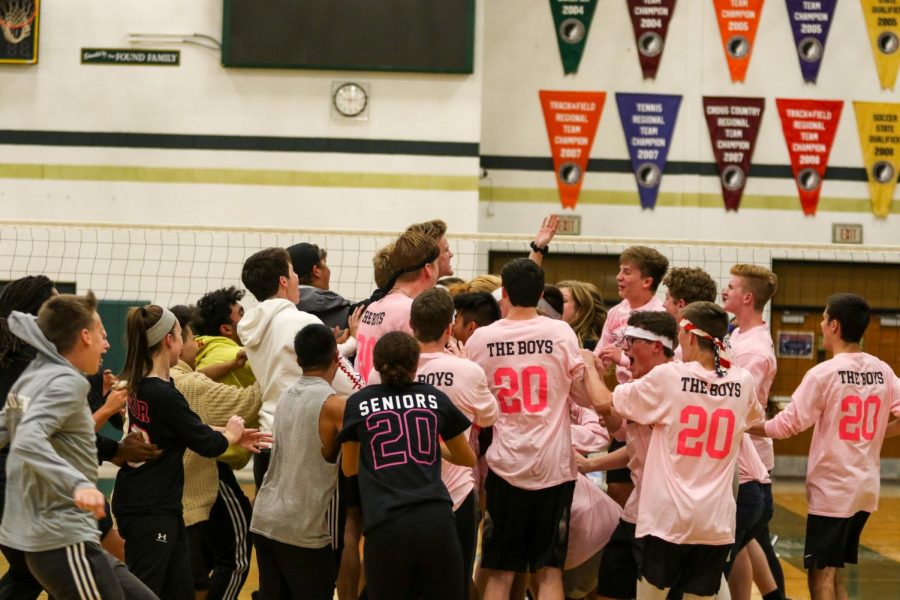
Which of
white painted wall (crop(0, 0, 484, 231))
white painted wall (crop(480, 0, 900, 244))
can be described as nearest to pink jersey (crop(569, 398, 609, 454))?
white painted wall (crop(0, 0, 484, 231))

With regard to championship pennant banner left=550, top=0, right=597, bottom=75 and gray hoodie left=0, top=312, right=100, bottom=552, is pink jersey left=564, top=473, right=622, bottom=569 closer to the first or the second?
gray hoodie left=0, top=312, right=100, bottom=552

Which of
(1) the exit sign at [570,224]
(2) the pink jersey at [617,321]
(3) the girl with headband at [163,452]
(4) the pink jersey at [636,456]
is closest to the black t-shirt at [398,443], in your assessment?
(3) the girl with headband at [163,452]

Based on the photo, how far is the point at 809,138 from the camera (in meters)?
12.9

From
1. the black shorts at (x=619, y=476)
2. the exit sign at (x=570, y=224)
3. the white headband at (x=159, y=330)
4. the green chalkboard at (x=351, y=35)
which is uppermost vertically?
the green chalkboard at (x=351, y=35)

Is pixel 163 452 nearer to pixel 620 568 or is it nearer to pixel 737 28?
pixel 620 568

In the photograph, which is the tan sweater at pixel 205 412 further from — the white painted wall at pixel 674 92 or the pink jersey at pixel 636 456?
the white painted wall at pixel 674 92

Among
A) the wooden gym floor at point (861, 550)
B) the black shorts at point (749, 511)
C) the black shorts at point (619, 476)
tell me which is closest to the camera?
the black shorts at point (749, 511)

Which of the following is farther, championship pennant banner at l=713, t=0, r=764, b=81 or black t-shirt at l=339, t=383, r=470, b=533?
championship pennant banner at l=713, t=0, r=764, b=81

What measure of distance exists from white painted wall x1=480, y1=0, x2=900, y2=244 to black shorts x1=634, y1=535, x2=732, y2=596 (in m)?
8.15

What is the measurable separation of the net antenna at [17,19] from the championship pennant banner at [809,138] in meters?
8.68

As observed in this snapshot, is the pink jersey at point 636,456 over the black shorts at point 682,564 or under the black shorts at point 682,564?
over

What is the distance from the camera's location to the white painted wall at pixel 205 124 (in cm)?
1169

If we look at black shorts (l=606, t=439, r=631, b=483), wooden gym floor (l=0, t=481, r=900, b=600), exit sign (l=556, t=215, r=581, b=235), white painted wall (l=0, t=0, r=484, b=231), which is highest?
white painted wall (l=0, t=0, r=484, b=231)

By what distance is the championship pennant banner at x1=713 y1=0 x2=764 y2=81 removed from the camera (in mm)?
12758
